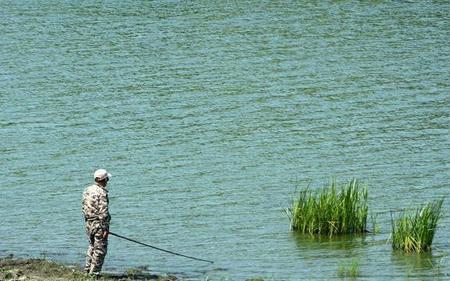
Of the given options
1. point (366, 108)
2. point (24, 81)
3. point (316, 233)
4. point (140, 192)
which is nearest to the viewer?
point (316, 233)

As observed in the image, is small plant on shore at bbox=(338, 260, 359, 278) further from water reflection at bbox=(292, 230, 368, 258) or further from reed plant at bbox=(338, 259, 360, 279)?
water reflection at bbox=(292, 230, 368, 258)

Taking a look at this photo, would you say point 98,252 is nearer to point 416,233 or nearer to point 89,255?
point 89,255

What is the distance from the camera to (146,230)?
2423cm

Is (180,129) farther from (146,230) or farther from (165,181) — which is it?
(146,230)

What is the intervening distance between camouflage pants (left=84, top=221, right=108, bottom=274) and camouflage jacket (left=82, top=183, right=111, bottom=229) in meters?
0.11

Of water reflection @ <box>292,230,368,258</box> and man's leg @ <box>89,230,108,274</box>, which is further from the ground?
man's leg @ <box>89,230,108,274</box>

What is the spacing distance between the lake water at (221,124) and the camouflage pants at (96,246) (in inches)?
73.2

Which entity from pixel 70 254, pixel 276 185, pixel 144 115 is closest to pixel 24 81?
pixel 144 115

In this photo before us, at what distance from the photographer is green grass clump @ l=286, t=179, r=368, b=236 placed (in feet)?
77.8

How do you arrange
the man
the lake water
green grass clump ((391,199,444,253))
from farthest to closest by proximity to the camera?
the lake water → green grass clump ((391,199,444,253)) → the man

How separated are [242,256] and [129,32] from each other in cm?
2521

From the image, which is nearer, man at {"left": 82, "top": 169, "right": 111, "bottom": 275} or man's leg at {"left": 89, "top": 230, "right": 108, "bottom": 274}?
man at {"left": 82, "top": 169, "right": 111, "bottom": 275}

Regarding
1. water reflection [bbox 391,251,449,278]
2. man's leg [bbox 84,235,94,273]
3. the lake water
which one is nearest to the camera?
man's leg [bbox 84,235,94,273]

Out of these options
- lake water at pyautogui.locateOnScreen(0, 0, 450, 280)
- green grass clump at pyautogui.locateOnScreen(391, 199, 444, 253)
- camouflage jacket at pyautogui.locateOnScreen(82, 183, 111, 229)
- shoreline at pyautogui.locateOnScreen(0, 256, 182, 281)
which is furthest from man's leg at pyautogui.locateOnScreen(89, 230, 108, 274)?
green grass clump at pyautogui.locateOnScreen(391, 199, 444, 253)
